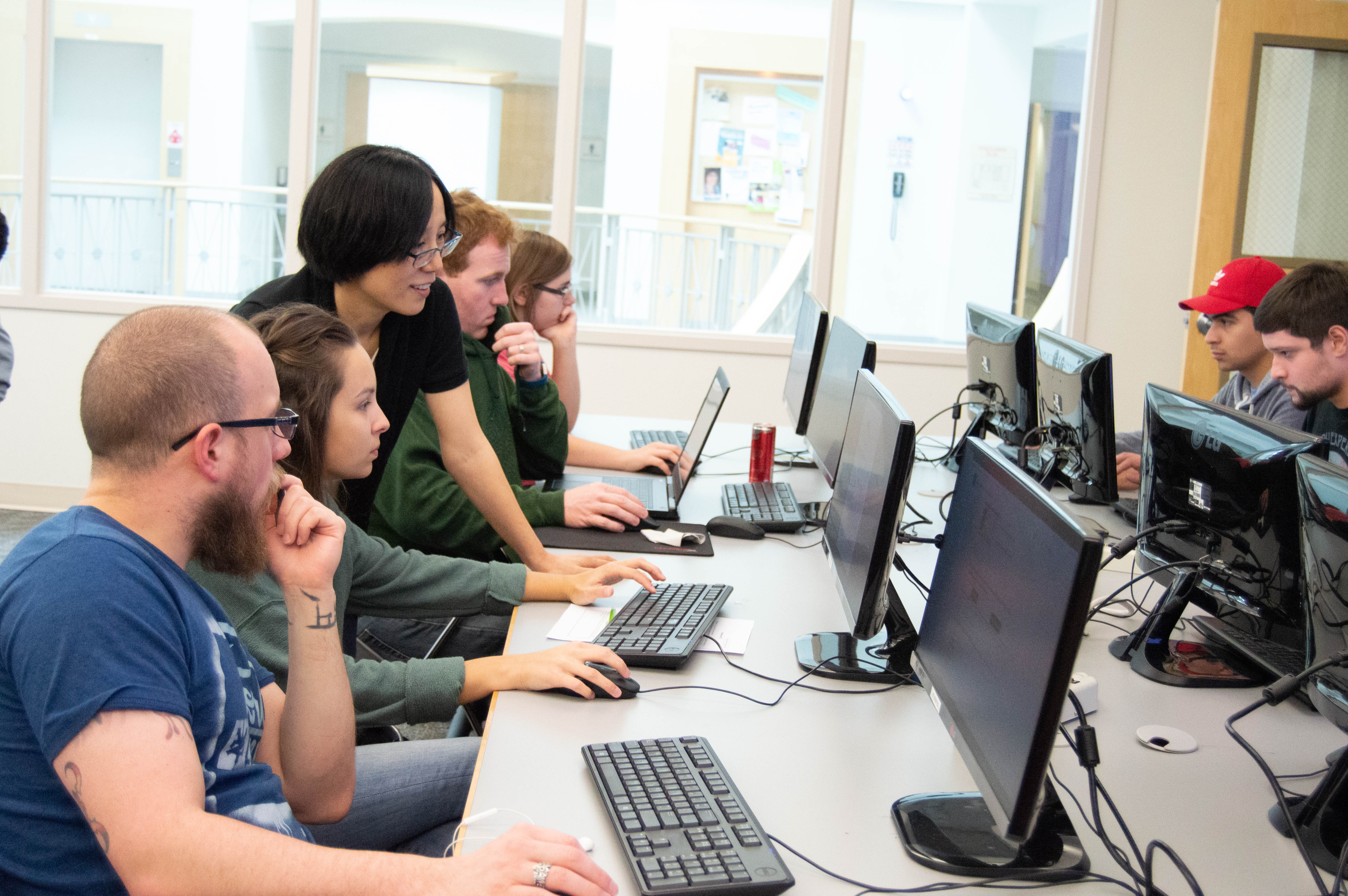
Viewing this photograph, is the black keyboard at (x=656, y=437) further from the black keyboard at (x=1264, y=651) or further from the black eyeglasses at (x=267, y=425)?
the black eyeglasses at (x=267, y=425)

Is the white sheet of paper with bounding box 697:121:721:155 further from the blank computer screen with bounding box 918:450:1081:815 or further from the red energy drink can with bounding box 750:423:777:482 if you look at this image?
the blank computer screen with bounding box 918:450:1081:815

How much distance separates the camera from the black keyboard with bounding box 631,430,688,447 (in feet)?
10.7

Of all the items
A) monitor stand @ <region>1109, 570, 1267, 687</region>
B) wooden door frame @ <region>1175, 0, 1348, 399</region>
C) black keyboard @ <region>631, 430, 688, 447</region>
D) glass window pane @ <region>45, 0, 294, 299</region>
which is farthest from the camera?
glass window pane @ <region>45, 0, 294, 299</region>

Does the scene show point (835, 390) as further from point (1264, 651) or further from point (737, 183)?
point (737, 183)

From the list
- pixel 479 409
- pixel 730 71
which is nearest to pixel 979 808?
pixel 479 409

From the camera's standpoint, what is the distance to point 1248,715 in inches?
60.7

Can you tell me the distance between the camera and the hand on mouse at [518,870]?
3.17ft

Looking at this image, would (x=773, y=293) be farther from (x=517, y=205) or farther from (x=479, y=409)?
(x=479, y=409)

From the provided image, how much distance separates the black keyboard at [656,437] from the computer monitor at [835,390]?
0.59 metres

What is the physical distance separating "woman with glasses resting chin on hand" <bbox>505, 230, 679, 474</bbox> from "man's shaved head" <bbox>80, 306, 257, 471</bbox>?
6.06 feet

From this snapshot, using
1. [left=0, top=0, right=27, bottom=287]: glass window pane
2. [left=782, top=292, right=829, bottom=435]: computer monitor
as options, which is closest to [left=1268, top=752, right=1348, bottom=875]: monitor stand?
[left=782, top=292, right=829, bottom=435]: computer monitor

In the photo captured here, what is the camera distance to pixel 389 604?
6.00 feet

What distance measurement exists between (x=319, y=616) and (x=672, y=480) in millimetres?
1590

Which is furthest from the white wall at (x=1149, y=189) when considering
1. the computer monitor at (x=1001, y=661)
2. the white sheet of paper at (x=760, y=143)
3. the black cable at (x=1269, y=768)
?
the computer monitor at (x=1001, y=661)
